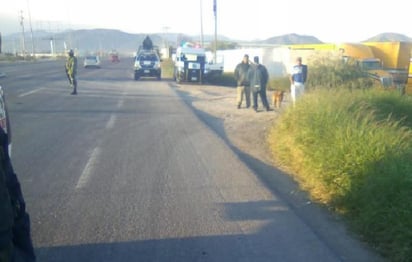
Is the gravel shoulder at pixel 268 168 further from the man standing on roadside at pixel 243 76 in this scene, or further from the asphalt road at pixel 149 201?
the man standing on roadside at pixel 243 76

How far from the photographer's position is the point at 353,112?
9000 millimetres

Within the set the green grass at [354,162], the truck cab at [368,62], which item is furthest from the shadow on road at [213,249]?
the truck cab at [368,62]

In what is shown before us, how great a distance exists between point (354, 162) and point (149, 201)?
285 cm

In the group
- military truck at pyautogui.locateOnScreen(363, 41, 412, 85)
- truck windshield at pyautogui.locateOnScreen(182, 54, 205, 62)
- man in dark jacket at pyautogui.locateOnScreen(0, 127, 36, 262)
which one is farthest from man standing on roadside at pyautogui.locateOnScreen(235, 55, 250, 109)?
military truck at pyautogui.locateOnScreen(363, 41, 412, 85)

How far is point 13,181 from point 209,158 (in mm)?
5905

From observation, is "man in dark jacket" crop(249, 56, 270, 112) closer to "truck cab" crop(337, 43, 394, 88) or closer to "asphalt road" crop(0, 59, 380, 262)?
"asphalt road" crop(0, 59, 380, 262)

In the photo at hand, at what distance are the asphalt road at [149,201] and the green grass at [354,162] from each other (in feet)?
1.96

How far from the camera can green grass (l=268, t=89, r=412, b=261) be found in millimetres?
4875

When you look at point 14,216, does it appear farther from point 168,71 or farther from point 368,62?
point 168,71

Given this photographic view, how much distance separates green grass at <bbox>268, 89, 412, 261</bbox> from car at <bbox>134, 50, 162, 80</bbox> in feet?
78.2

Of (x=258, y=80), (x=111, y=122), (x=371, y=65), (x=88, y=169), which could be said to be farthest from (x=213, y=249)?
(x=371, y=65)

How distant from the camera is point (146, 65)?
33.1 m

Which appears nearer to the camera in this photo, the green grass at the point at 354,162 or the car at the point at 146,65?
the green grass at the point at 354,162

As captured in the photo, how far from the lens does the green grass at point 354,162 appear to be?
488 centimetres
